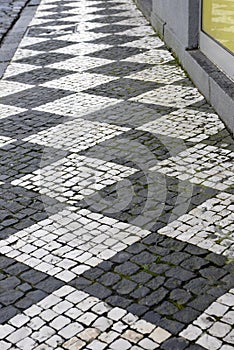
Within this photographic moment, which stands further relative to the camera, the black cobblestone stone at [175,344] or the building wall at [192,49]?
the building wall at [192,49]

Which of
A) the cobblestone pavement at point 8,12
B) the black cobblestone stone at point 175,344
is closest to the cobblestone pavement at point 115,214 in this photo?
the black cobblestone stone at point 175,344

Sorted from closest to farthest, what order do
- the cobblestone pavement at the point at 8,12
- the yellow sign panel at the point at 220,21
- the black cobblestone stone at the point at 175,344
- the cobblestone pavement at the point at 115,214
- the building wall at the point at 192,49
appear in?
the black cobblestone stone at the point at 175,344 < the cobblestone pavement at the point at 115,214 < the building wall at the point at 192,49 < the yellow sign panel at the point at 220,21 < the cobblestone pavement at the point at 8,12

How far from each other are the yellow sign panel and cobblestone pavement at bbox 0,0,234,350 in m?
0.56

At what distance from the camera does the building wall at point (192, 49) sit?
4965mm

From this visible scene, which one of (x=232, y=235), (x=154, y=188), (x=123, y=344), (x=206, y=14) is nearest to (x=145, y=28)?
(x=206, y=14)

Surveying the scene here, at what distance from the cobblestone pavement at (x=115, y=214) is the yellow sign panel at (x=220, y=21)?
556 millimetres

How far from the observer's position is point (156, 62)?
22.7 ft

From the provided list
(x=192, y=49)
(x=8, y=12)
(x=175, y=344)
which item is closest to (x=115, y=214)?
(x=175, y=344)

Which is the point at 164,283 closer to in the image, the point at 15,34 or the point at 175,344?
the point at 175,344

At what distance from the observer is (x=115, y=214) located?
372cm

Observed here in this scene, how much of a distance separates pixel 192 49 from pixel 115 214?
3.06m

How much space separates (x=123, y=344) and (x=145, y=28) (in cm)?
663

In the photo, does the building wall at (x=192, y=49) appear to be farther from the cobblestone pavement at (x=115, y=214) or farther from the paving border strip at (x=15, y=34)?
the paving border strip at (x=15, y=34)

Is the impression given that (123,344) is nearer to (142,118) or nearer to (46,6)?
(142,118)
